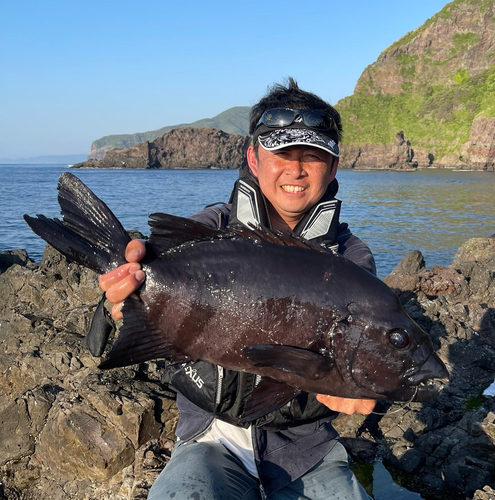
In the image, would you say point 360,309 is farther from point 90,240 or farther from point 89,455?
point 89,455

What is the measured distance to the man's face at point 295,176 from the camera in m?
3.53

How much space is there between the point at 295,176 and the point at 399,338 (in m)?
1.41

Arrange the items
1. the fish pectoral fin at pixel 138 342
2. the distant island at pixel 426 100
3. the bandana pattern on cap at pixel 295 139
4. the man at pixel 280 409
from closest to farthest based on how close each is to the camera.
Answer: the fish pectoral fin at pixel 138 342
the man at pixel 280 409
the bandana pattern on cap at pixel 295 139
the distant island at pixel 426 100

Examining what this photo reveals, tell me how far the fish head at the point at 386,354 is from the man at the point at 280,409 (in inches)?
10.5

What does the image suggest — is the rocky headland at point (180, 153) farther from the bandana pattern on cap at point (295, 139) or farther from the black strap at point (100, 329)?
the black strap at point (100, 329)

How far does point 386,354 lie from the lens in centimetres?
264

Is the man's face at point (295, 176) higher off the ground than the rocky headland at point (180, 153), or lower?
lower

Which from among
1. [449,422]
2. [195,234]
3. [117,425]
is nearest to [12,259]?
[117,425]

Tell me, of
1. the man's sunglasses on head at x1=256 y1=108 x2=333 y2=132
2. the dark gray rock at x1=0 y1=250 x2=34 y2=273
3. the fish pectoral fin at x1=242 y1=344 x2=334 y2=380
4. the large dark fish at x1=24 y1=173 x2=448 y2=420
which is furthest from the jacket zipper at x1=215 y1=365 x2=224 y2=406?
the dark gray rock at x1=0 y1=250 x2=34 y2=273

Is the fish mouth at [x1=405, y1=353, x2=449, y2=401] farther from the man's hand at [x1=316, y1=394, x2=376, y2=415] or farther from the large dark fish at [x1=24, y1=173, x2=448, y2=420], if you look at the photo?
the man's hand at [x1=316, y1=394, x2=376, y2=415]

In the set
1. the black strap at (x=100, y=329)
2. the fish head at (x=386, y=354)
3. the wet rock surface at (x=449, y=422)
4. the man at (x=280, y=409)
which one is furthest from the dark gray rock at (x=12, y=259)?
the fish head at (x=386, y=354)

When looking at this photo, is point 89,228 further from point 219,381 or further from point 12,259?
point 12,259

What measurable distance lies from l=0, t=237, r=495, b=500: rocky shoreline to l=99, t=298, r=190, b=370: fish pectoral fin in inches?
66.7

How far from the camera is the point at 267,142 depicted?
348 centimetres
